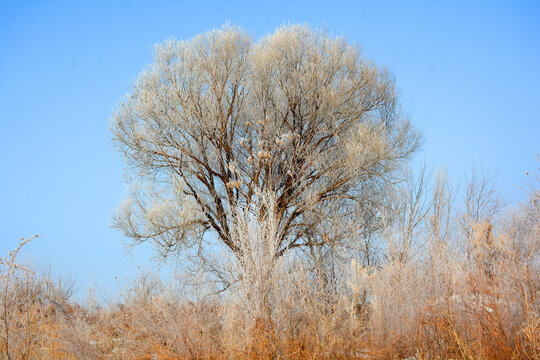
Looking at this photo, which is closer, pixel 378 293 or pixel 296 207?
pixel 378 293

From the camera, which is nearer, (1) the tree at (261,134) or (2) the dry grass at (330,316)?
(2) the dry grass at (330,316)

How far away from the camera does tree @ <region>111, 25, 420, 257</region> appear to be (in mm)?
11539

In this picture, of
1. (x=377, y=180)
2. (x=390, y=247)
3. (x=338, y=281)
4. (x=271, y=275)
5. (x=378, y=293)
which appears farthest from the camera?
(x=377, y=180)

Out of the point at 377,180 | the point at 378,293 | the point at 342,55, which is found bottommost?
the point at 378,293

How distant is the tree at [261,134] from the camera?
11.5 meters

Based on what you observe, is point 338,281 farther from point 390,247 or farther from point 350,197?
point 350,197

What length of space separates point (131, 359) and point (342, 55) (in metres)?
9.67

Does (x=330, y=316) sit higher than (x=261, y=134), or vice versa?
(x=261, y=134)

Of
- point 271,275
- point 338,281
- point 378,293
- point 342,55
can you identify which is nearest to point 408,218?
point 338,281

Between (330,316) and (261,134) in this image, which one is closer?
(330,316)

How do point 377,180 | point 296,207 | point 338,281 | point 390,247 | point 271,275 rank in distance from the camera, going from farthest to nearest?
point 377,180 → point 296,207 → point 338,281 → point 390,247 → point 271,275

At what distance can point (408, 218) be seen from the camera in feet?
39.4

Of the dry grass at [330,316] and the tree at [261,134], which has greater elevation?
the tree at [261,134]

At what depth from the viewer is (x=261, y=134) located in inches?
461
